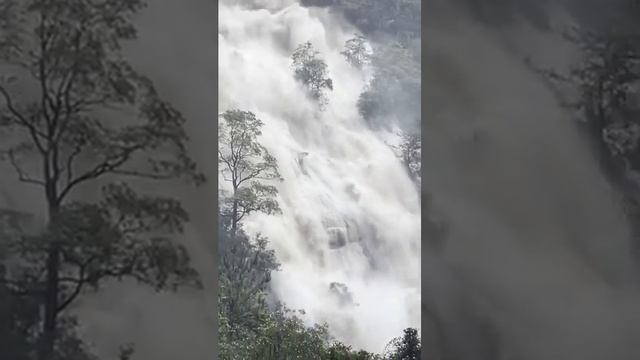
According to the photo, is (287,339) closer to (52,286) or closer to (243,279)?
(243,279)

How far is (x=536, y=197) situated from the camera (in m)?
2.76

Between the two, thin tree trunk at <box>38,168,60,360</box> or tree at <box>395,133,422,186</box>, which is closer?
thin tree trunk at <box>38,168,60,360</box>

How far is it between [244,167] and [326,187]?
30 cm

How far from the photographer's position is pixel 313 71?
3033 mm

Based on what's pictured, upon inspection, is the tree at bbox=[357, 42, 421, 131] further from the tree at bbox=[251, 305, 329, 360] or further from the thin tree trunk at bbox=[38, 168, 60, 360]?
the thin tree trunk at bbox=[38, 168, 60, 360]

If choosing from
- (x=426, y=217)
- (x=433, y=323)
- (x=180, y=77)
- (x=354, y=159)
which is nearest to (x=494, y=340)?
(x=433, y=323)

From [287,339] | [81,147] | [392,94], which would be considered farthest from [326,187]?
[81,147]

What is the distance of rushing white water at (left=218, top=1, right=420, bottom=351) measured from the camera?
2947 mm

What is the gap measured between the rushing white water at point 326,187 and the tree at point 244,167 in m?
0.03

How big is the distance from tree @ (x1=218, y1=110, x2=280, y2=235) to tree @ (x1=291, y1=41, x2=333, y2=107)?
237mm

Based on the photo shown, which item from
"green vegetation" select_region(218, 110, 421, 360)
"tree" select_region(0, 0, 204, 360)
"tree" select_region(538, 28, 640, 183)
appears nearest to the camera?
"tree" select_region(0, 0, 204, 360)

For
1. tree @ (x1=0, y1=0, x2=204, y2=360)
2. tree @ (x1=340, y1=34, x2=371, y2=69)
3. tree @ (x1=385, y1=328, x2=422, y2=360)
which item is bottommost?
tree @ (x1=385, y1=328, x2=422, y2=360)

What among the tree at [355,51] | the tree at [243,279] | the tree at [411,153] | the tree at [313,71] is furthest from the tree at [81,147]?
the tree at [411,153]

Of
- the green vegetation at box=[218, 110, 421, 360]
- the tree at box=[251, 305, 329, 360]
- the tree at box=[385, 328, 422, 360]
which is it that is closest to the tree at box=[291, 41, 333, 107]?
the green vegetation at box=[218, 110, 421, 360]
